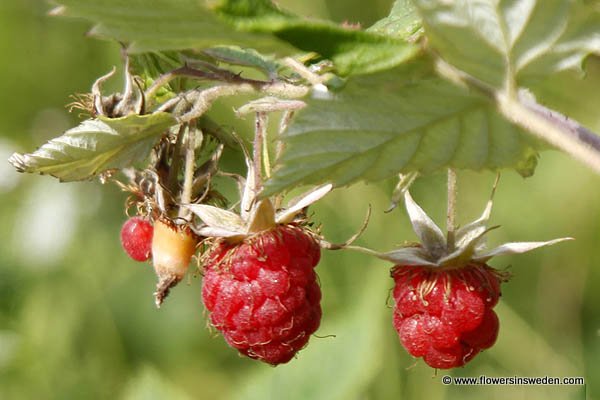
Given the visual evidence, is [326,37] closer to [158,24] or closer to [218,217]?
[158,24]

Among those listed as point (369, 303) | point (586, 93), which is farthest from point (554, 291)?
point (369, 303)

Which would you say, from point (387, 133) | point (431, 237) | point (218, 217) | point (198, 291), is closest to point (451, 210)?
point (431, 237)

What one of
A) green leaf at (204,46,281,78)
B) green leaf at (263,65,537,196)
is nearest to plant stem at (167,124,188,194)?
green leaf at (204,46,281,78)

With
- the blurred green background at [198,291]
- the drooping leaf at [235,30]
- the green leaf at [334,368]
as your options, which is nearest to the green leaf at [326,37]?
the drooping leaf at [235,30]

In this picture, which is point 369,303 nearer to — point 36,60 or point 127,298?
point 127,298

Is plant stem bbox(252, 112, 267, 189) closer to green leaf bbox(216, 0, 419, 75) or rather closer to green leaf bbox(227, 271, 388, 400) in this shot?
green leaf bbox(216, 0, 419, 75)

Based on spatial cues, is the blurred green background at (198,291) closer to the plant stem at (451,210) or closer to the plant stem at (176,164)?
the plant stem at (451,210)
